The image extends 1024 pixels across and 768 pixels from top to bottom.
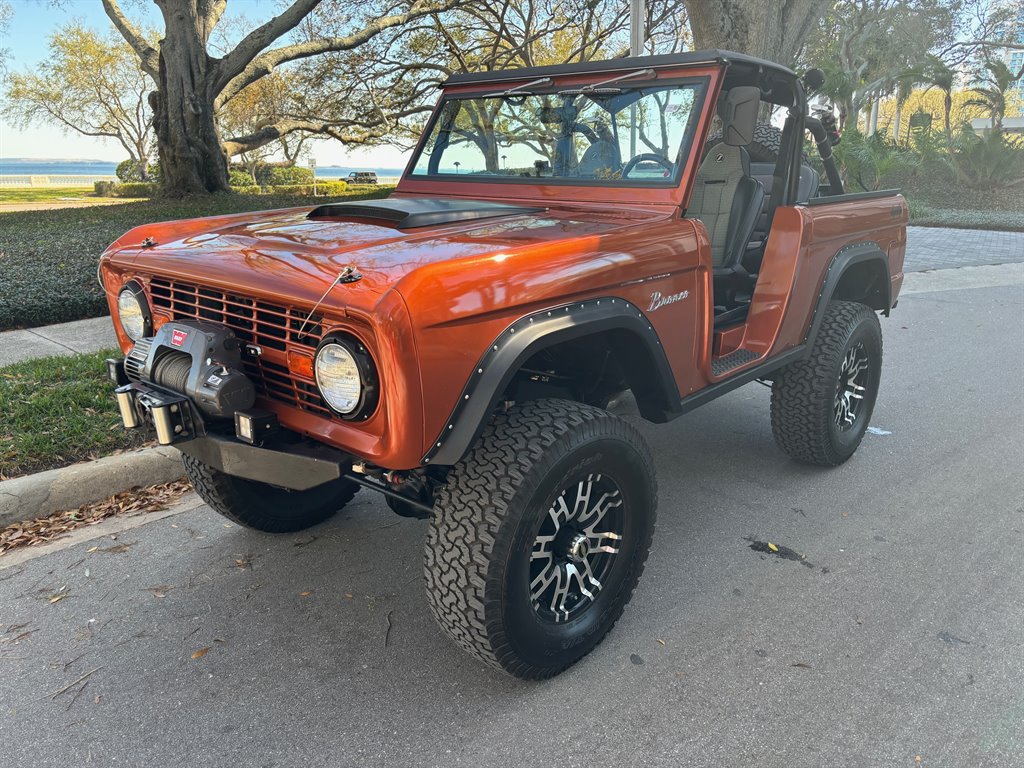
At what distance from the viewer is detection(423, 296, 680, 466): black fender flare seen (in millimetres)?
2250

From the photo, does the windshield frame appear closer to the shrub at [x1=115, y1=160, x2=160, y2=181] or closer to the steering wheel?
the steering wheel

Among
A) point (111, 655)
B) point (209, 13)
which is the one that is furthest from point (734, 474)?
point (209, 13)

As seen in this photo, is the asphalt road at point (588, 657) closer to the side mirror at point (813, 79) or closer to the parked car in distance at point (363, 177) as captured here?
the side mirror at point (813, 79)

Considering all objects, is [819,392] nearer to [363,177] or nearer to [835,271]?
[835,271]

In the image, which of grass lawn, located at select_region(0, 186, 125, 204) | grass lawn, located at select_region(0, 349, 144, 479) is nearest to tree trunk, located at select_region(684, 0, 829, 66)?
grass lawn, located at select_region(0, 349, 144, 479)

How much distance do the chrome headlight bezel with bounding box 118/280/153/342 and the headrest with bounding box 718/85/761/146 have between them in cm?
247

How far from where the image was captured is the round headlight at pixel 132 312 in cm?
285

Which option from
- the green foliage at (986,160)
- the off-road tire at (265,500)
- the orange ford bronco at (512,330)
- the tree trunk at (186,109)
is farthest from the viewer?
the green foliage at (986,160)

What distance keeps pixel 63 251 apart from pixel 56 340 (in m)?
3.23

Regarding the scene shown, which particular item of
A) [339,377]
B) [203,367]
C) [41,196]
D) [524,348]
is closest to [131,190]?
[41,196]

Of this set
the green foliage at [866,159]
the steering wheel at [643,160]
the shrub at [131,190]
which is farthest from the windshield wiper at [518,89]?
the shrub at [131,190]

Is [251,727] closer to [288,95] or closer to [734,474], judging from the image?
[734,474]

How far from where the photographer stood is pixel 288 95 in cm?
2309

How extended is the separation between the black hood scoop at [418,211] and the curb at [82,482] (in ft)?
5.51
